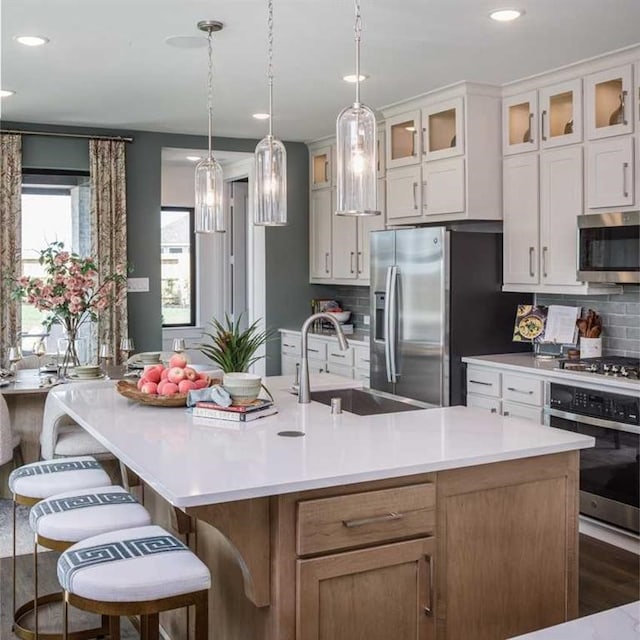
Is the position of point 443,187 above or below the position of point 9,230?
above

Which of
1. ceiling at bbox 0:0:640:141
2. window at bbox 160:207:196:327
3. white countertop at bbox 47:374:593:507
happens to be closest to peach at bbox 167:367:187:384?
white countertop at bbox 47:374:593:507

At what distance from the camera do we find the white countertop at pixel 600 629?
1.20 m

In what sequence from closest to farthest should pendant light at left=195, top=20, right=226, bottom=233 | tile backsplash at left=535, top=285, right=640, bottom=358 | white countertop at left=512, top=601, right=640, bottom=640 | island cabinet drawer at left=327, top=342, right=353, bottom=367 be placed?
white countertop at left=512, top=601, right=640, bottom=640 < pendant light at left=195, top=20, right=226, bottom=233 < tile backsplash at left=535, top=285, right=640, bottom=358 < island cabinet drawer at left=327, top=342, right=353, bottom=367

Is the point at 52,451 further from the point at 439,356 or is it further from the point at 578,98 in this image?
the point at 578,98

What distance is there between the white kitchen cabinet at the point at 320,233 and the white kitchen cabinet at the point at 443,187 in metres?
1.66

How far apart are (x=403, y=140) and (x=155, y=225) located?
2.24 meters

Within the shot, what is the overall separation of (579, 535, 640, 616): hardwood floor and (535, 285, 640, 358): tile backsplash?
1.18 meters

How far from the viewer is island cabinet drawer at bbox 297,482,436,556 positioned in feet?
7.10

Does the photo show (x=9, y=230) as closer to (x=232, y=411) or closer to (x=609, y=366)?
(x=232, y=411)

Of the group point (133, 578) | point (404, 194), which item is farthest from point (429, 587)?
point (404, 194)

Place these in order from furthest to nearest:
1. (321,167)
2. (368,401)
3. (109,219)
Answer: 1. (321,167)
2. (109,219)
3. (368,401)

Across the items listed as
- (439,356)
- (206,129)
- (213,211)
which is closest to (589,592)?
(439,356)

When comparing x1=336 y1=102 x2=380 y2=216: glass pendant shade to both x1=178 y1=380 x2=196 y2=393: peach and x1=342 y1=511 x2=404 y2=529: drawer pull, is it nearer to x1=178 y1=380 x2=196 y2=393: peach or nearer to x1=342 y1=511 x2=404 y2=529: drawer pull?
x1=342 y1=511 x2=404 y2=529: drawer pull

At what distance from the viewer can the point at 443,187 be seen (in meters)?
5.30
